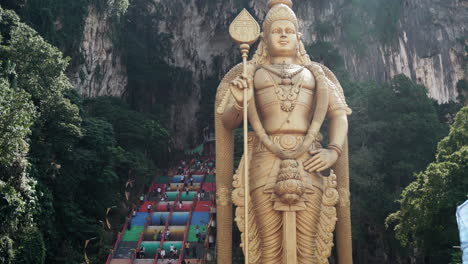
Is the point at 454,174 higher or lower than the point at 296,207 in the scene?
higher

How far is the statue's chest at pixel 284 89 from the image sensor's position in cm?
635

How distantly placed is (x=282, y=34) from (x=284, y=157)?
1.69m

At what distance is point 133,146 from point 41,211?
10321mm

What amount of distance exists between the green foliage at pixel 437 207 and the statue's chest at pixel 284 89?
5.23m

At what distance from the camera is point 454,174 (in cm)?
1055

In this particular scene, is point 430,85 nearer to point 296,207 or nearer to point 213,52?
point 213,52

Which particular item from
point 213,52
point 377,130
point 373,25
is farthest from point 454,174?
point 213,52

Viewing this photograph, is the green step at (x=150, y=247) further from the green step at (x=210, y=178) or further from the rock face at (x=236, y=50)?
the rock face at (x=236, y=50)

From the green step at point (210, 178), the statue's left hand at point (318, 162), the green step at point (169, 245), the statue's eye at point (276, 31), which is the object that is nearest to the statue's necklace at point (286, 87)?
the statue's eye at point (276, 31)

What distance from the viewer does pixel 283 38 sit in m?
6.71

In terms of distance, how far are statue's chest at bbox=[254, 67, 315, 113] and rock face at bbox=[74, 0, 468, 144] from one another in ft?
63.6

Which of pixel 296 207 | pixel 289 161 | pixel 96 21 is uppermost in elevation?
pixel 96 21

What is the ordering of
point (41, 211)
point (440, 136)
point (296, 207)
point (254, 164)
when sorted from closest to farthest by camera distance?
1. point (296, 207)
2. point (254, 164)
3. point (41, 211)
4. point (440, 136)

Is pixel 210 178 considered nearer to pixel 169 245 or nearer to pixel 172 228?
pixel 172 228
